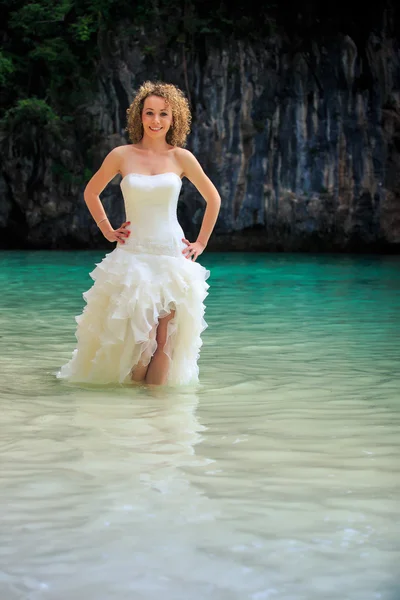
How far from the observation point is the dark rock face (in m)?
27.5

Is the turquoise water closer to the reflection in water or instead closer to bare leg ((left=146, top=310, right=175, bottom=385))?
the reflection in water

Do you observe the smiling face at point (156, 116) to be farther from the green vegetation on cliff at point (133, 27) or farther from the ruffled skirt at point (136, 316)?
the green vegetation on cliff at point (133, 27)

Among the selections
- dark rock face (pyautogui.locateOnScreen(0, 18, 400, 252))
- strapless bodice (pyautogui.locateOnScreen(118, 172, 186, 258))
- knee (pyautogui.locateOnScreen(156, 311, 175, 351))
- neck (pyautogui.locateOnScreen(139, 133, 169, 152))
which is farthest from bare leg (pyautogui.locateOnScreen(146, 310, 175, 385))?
dark rock face (pyautogui.locateOnScreen(0, 18, 400, 252))

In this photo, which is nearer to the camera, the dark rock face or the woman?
the woman

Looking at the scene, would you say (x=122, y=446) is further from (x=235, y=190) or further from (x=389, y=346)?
(x=235, y=190)

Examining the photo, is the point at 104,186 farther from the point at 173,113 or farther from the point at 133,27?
the point at 133,27

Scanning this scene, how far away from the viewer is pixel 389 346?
7578 millimetres

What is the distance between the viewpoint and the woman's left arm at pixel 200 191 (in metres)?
5.67

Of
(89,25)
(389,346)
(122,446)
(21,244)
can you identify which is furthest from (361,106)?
(122,446)

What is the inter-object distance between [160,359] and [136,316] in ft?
1.09

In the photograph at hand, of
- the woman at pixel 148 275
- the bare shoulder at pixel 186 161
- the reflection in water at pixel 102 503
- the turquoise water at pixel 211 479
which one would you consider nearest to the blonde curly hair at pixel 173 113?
the woman at pixel 148 275

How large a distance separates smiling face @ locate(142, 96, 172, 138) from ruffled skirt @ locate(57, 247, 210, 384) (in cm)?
73

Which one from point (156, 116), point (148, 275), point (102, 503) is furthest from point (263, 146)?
point (102, 503)

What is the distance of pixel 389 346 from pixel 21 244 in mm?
23036
